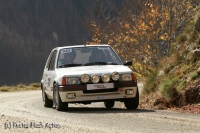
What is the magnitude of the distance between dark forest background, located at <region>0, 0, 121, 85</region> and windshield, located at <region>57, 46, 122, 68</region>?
147 m

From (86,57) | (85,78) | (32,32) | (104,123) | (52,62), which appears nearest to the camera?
(104,123)

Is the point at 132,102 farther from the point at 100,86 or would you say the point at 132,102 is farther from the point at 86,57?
the point at 86,57

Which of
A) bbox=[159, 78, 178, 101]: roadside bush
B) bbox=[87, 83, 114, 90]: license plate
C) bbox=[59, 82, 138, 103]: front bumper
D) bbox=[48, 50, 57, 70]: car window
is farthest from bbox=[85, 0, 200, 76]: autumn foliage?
bbox=[87, 83, 114, 90]: license plate

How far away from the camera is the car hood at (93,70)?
13.8m

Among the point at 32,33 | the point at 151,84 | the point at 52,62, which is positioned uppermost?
the point at 52,62

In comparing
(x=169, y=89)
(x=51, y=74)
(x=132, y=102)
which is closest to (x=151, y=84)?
(x=169, y=89)

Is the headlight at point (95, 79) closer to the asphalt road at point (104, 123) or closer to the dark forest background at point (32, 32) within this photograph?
the asphalt road at point (104, 123)

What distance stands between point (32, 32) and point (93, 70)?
169711 mm

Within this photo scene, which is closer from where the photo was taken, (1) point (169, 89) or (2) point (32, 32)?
(1) point (169, 89)

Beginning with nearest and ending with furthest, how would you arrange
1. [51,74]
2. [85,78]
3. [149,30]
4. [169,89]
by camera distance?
[85,78], [169,89], [51,74], [149,30]

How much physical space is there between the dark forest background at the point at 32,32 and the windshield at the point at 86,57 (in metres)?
147

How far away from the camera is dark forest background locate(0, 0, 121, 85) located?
16515 cm

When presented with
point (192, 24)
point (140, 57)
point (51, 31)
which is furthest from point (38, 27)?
point (192, 24)

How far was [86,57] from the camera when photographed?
1514 centimetres
